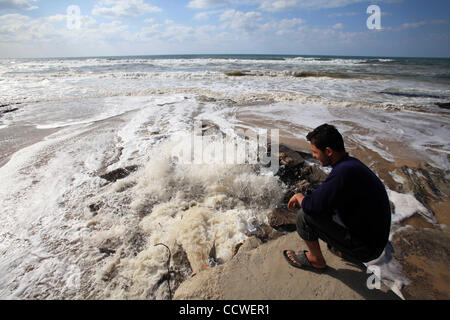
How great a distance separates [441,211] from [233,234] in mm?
3547

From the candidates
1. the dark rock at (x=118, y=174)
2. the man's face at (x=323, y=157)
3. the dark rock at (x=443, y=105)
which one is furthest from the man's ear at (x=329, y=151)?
the dark rock at (x=443, y=105)

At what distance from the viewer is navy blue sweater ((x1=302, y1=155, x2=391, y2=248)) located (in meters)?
1.91

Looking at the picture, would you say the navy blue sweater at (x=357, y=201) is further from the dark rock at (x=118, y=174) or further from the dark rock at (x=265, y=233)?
the dark rock at (x=118, y=174)

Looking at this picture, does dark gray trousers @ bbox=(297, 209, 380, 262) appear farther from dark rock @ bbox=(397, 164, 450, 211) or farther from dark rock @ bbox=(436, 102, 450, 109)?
dark rock @ bbox=(436, 102, 450, 109)

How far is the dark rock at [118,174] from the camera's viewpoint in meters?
4.56

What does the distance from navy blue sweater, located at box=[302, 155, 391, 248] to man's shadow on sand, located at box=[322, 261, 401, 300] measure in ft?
2.01

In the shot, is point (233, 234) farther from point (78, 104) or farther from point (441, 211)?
point (78, 104)

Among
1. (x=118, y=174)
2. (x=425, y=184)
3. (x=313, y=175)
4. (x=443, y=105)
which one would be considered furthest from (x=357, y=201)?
(x=443, y=105)

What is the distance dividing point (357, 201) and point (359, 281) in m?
1.08

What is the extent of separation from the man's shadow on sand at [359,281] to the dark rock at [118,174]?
13.2ft

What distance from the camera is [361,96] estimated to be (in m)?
12.2

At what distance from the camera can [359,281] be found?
2.38 metres

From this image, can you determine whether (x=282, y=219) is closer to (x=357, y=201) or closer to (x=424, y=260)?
(x=357, y=201)

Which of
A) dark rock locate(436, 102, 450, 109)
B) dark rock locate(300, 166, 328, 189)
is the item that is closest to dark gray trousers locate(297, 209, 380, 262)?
dark rock locate(300, 166, 328, 189)
